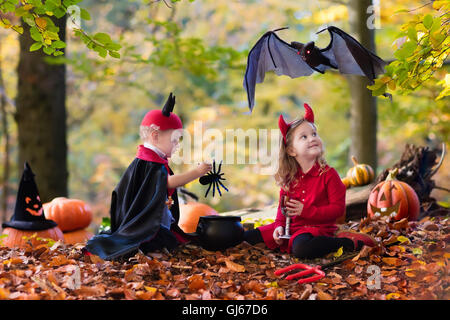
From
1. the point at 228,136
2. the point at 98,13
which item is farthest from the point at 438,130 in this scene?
the point at 98,13

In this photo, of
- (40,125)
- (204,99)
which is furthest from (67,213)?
(204,99)

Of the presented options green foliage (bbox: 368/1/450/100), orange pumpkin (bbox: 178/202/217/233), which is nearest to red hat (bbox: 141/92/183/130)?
orange pumpkin (bbox: 178/202/217/233)

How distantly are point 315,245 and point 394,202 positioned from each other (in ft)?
4.50

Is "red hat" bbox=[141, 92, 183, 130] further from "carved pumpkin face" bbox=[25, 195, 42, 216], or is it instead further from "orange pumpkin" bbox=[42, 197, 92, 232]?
"orange pumpkin" bbox=[42, 197, 92, 232]

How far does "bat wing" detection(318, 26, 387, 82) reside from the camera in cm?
356

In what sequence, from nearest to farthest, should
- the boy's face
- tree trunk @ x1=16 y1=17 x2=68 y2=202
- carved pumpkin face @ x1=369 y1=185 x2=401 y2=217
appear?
the boy's face, carved pumpkin face @ x1=369 y1=185 x2=401 y2=217, tree trunk @ x1=16 y1=17 x2=68 y2=202

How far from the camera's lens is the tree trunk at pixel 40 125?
19.5 feet

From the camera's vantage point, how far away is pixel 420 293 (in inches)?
106

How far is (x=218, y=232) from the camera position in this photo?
11.9 ft

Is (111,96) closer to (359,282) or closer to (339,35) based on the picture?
(339,35)

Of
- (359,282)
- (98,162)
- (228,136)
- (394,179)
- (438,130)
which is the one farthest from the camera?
(98,162)

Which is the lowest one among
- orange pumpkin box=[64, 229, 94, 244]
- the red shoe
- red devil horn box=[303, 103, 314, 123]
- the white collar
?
orange pumpkin box=[64, 229, 94, 244]
